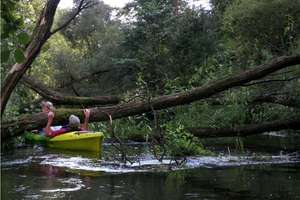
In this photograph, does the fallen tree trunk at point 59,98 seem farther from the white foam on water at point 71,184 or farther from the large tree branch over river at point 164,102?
the white foam on water at point 71,184

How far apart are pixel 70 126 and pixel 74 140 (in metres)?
1.09

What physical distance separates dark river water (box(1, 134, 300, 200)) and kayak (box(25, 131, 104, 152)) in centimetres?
24

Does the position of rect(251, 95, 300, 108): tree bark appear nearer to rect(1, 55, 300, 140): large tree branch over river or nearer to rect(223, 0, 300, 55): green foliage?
rect(223, 0, 300, 55): green foliage

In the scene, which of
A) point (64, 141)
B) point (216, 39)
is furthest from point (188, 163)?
point (216, 39)

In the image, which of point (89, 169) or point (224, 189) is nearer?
point (224, 189)

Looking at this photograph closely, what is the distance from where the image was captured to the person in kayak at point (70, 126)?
33.7 ft

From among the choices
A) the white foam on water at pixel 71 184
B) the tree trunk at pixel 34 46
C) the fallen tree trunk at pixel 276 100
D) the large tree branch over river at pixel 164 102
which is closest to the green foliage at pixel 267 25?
the fallen tree trunk at pixel 276 100

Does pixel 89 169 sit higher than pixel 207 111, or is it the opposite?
pixel 207 111

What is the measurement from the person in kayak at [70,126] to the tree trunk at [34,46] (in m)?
5.38

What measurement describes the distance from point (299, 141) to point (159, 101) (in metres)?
7.41

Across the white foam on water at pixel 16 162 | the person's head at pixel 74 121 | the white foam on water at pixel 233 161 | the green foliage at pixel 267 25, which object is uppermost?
the green foliage at pixel 267 25

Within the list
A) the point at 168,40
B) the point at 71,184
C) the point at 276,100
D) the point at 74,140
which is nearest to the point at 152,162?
the point at 74,140

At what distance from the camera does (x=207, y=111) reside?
12898mm

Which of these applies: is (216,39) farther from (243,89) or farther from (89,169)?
(89,169)
